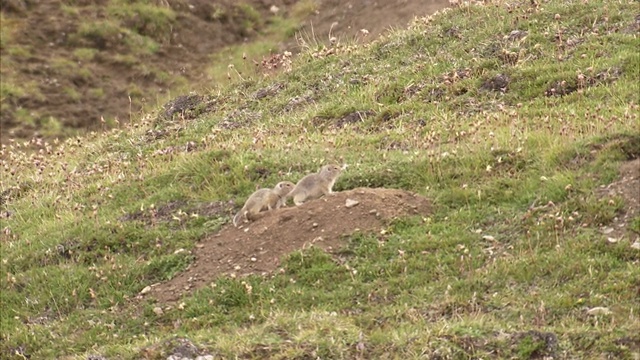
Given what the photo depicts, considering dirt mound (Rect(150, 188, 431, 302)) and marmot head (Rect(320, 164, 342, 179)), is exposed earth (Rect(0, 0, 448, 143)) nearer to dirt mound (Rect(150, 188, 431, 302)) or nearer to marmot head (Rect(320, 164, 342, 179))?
marmot head (Rect(320, 164, 342, 179))

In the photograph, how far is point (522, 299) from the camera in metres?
8.15

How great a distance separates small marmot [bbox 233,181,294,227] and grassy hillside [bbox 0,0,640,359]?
A: 0.60 metres

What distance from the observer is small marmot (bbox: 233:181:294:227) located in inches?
406

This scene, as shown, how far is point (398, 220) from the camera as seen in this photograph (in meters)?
9.84

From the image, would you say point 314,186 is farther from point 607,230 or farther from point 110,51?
point 110,51

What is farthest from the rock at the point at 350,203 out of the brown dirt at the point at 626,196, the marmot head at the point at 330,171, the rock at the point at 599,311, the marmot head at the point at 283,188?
the rock at the point at 599,311

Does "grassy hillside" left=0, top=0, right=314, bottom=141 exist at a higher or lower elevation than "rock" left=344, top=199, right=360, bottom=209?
lower

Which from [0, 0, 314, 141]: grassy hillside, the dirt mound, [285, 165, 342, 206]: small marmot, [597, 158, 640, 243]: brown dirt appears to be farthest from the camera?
[0, 0, 314, 141]: grassy hillside

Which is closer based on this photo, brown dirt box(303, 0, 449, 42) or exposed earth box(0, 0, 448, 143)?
brown dirt box(303, 0, 449, 42)

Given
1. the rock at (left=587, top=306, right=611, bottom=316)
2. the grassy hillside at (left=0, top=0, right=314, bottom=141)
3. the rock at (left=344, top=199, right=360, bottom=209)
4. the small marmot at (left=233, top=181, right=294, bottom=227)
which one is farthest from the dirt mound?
the grassy hillside at (left=0, top=0, right=314, bottom=141)

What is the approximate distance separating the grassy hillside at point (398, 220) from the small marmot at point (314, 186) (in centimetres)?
53

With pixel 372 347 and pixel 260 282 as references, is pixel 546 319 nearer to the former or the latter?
pixel 372 347

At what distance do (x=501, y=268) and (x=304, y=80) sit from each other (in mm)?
7912

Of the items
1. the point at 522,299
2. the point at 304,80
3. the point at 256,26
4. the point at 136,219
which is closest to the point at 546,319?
the point at 522,299
